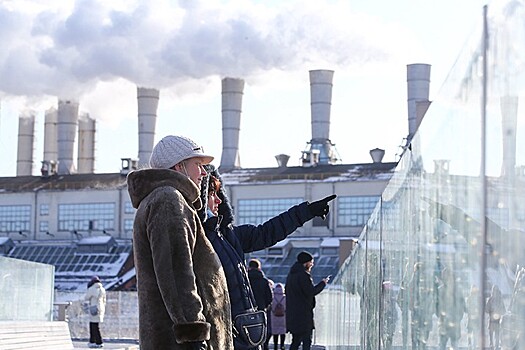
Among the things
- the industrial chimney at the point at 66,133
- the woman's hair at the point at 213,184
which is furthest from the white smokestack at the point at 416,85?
the woman's hair at the point at 213,184

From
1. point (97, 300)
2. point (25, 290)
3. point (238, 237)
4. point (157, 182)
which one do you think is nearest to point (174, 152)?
point (157, 182)

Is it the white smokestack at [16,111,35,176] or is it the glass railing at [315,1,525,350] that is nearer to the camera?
the glass railing at [315,1,525,350]

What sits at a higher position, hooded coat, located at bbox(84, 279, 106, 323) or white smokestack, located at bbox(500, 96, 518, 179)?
white smokestack, located at bbox(500, 96, 518, 179)

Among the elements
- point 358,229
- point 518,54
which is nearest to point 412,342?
point 518,54

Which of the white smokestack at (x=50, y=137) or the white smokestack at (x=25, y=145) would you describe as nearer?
the white smokestack at (x=25, y=145)

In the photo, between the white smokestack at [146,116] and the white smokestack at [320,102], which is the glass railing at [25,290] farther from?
the white smokestack at [146,116]

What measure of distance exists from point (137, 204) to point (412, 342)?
4.44 ft

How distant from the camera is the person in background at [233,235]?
18.7 ft

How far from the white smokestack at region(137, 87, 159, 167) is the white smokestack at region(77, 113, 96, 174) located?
8.85 meters

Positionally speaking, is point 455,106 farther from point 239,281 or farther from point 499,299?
point 239,281

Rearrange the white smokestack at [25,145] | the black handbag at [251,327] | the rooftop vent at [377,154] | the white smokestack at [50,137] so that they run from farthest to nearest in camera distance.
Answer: the white smokestack at [50,137]
the white smokestack at [25,145]
the rooftop vent at [377,154]
the black handbag at [251,327]

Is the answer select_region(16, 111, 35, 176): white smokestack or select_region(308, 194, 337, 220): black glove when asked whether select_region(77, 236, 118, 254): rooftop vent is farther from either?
select_region(308, 194, 337, 220): black glove

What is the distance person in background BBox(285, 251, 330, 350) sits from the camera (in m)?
14.5

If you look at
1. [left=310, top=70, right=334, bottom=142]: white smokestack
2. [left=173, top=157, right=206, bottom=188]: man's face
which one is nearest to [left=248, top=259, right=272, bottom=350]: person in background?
[left=173, top=157, right=206, bottom=188]: man's face
